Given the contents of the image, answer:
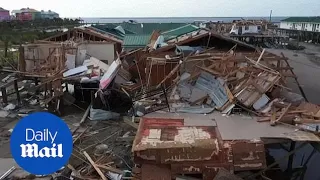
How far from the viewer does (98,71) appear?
647 inches

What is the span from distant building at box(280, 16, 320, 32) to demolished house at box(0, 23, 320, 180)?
1858 inches

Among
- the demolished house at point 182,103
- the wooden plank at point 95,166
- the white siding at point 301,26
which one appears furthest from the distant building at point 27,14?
the wooden plank at point 95,166

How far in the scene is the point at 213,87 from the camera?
41.6ft

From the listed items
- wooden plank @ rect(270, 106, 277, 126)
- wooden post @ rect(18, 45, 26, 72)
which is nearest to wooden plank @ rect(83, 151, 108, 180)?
wooden plank @ rect(270, 106, 277, 126)

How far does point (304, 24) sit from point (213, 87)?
61.4 meters

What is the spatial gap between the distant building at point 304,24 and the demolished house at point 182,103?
4719 centimetres

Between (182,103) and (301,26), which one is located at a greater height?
(301,26)

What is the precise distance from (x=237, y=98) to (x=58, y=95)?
7.92 m

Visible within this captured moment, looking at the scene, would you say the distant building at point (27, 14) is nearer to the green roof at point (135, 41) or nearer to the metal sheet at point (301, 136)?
the green roof at point (135, 41)

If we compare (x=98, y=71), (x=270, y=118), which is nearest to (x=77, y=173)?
(x=270, y=118)

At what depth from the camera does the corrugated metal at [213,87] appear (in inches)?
482

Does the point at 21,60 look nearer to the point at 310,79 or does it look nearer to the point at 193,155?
the point at 193,155

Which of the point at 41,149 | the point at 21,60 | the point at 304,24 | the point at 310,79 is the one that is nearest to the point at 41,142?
the point at 41,149

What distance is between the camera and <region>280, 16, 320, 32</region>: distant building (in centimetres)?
6089
